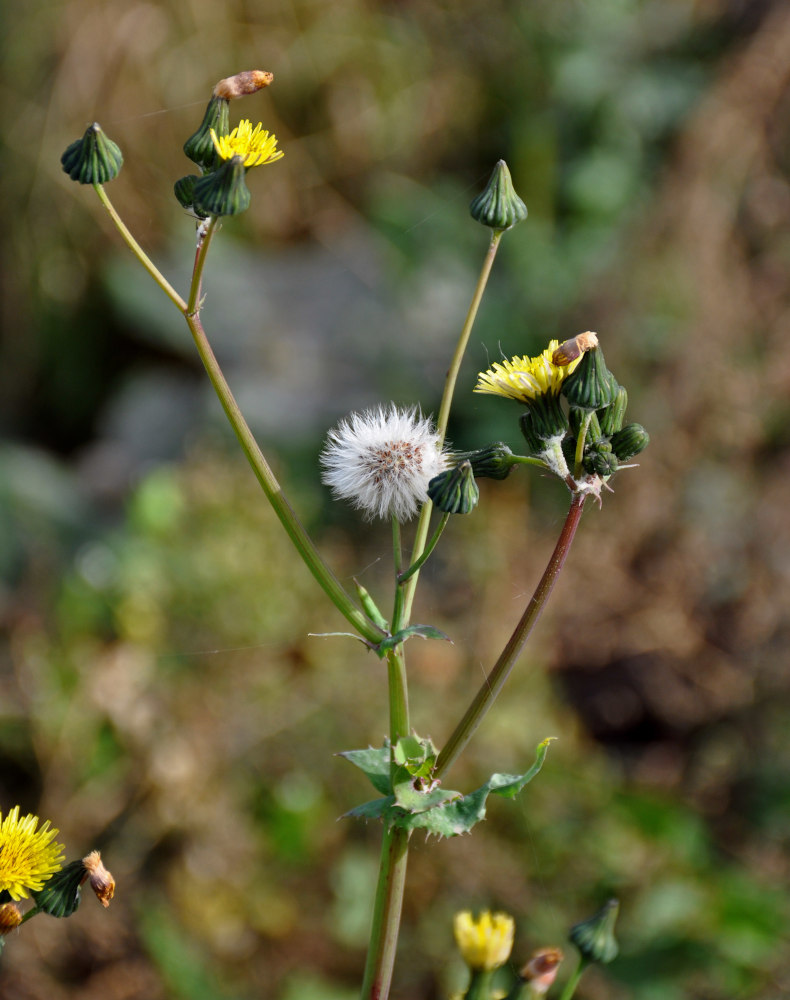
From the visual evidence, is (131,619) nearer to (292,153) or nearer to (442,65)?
(292,153)

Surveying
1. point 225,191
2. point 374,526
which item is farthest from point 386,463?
point 374,526

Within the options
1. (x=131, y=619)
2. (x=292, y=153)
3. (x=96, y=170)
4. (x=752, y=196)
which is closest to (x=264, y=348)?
(x=292, y=153)

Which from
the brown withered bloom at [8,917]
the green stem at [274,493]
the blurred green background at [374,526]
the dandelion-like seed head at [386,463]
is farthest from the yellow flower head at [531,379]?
the blurred green background at [374,526]

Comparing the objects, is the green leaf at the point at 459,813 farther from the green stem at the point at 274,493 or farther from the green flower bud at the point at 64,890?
the green flower bud at the point at 64,890

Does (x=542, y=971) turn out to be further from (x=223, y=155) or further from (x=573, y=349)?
(x=223, y=155)

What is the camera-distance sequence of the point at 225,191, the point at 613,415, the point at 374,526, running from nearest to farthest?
the point at 225,191 → the point at 613,415 → the point at 374,526

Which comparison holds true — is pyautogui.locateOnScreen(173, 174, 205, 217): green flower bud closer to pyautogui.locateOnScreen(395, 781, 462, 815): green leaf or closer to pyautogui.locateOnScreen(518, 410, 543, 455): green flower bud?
pyautogui.locateOnScreen(518, 410, 543, 455): green flower bud
